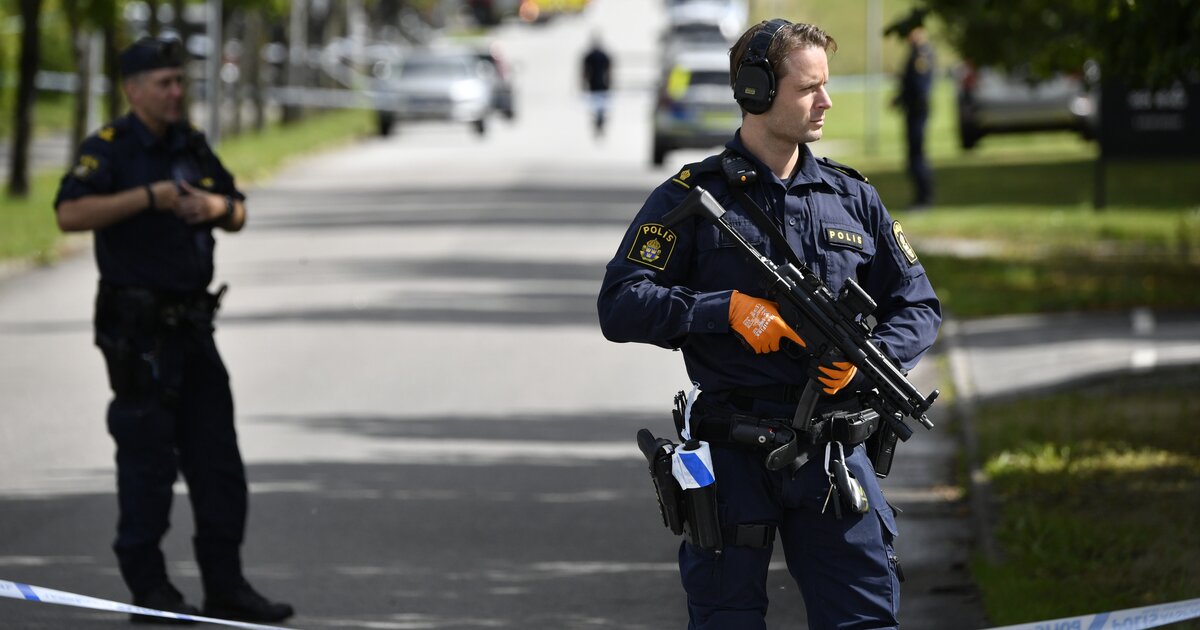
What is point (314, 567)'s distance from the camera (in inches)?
317

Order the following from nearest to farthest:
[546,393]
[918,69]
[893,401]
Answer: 1. [893,401]
2. [546,393]
3. [918,69]

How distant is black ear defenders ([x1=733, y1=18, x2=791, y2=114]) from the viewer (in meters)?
4.78

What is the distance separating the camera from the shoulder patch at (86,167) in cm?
722

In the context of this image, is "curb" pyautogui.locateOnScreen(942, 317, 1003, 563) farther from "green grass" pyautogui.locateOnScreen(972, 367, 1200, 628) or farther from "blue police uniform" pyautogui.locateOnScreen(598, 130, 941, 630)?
"blue police uniform" pyautogui.locateOnScreen(598, 130, 941, 630)

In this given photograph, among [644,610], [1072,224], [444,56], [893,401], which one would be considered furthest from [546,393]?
[444,56]

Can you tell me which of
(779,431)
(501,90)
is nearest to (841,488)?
(779,431)

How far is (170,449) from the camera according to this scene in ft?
23.6

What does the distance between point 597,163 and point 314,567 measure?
24866 mm

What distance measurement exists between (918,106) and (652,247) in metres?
17.8

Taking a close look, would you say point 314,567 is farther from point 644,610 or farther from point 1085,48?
point 1085,48

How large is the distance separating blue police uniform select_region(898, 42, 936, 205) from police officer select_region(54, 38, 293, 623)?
15.6 m

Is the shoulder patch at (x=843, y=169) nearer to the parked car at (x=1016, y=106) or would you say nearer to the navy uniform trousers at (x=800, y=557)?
the navy uniform trousers at (x=800, y=557)

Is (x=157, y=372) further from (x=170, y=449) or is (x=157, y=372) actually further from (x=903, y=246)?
(x=903, y=246)

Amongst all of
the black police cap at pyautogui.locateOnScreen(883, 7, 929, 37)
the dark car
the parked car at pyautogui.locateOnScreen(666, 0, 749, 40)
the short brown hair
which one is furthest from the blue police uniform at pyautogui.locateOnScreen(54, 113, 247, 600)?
the parked car at pyautogui.locateOnScreen(666, 0, 749, 40)
